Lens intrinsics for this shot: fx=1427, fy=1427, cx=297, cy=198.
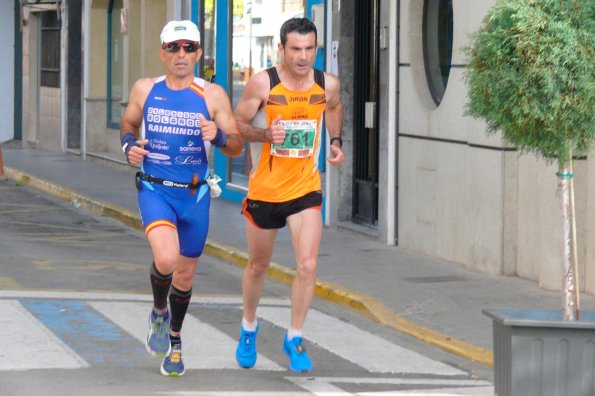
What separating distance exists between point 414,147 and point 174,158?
6.73 metres

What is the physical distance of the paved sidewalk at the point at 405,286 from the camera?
996 centimetres

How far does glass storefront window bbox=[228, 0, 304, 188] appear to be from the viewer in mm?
18594

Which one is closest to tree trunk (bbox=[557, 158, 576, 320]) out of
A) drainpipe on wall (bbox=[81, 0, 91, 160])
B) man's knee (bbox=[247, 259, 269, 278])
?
man's knee (bbox=[247, 259, 269, 278])

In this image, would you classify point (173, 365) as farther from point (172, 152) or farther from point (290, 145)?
point (290, 145)

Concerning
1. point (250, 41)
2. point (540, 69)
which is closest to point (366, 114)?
point (250, 41)

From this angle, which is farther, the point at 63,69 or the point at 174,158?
the point at 63,69

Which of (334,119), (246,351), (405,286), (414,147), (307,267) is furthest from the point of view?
(414,147)

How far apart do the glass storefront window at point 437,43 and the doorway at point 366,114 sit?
4.44ft

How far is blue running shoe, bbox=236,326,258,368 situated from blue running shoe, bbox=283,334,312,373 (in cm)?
21

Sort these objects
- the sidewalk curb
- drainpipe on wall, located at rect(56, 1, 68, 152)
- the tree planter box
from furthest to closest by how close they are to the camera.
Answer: drainpipe on wall, located at rect(56, 1, 68, 152) → the sidewalk curb → the tree planter box

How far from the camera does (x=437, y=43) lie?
1405cm

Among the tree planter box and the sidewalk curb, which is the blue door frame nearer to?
the sidewalk curb

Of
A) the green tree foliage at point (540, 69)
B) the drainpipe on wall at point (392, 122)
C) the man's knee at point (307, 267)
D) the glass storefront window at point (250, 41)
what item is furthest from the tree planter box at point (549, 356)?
the glass storefront window at point (250, 41)

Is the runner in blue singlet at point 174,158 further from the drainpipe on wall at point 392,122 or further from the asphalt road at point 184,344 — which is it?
the drainpipe on wall at point 392,122
